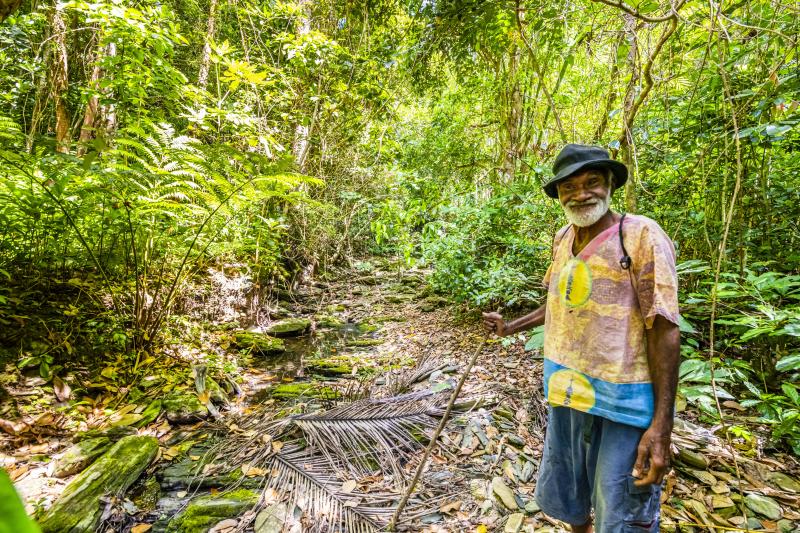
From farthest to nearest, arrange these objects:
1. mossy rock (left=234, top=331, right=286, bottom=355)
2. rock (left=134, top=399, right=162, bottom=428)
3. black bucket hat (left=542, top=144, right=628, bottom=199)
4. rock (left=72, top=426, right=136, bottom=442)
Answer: mossy rock (left=234, top=331, right=286, bottom=355) < rock (left=134, top=399, right=162, bottom=428) < rock (left=72, top=426, right=136, bottom=442) < black bucket hat (left=542, top=144, right=628, bottom=199)

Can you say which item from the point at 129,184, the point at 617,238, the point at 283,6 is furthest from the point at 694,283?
the point at 283,6

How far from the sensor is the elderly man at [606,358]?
162 centimetres

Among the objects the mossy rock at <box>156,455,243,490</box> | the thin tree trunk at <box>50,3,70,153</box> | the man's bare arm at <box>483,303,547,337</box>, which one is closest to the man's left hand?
the man's bare arm at <box>483,303,547,337</box>

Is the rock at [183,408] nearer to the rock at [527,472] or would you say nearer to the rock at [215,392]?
the rock at [215,392]

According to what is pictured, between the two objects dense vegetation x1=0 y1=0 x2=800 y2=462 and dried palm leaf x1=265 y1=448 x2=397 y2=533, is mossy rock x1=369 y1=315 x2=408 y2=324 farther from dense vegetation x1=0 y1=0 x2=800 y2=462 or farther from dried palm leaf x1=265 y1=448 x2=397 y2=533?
dried palm leaf x1=265 y1=448 x2=397 y2=533

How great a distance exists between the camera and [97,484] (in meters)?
2.66

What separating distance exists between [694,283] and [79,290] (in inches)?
259

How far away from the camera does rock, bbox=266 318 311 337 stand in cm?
651

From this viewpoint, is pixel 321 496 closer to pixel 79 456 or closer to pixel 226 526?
pixel 226 526

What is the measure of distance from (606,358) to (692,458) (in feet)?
5.67

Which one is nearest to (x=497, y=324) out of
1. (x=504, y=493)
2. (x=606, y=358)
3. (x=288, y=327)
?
(x=606, y=358)

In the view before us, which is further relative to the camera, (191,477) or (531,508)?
(191,477)

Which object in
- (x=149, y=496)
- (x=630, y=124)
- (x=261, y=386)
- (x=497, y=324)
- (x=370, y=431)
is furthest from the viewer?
(x=261, y=386)

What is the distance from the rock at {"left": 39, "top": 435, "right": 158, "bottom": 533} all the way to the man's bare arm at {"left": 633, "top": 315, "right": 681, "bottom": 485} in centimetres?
326
